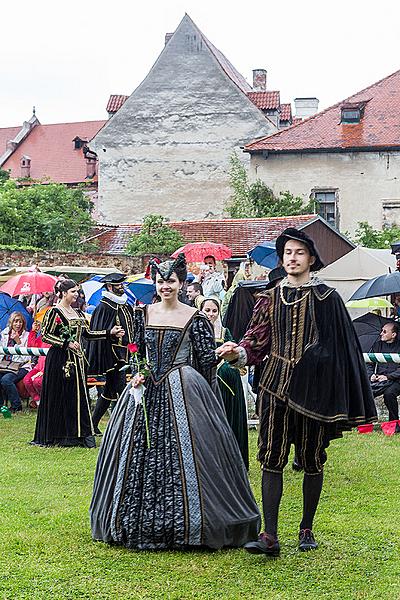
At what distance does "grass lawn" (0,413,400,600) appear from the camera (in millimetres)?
4820

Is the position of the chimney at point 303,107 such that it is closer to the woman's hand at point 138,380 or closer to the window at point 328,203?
the window at point 328,203

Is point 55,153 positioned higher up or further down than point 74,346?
higher up

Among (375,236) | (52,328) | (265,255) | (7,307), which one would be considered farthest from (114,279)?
(375,236)

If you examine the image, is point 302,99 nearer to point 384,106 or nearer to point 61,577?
point 384,106

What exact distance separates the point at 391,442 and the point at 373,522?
371 centimetres

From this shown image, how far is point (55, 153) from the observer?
177ft

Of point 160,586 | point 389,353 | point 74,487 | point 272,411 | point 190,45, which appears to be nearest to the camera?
point 160,586

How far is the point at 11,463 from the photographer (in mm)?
8555

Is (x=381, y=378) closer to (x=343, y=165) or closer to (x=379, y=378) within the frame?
(x=379, y=378)

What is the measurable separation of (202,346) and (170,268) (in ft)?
1.80

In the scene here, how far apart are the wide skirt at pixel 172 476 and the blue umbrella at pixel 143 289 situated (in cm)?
884

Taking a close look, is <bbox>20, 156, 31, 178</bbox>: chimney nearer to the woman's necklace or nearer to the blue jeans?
the blue jeans

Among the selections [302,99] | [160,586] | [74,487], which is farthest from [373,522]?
[302,99]

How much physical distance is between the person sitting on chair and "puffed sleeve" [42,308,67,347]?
3.79 m
